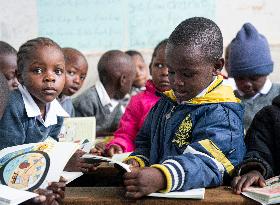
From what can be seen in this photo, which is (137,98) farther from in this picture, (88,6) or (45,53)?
(88,6)

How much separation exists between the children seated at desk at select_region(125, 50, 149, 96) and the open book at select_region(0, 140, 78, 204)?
2739mm

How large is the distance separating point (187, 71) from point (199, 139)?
0.24 meters

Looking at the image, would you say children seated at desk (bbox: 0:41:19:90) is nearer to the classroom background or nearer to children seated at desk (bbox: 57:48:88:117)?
children seated at desk (bbox: 57:48:88:117)

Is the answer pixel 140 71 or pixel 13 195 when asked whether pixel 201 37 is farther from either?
pixel 140 71

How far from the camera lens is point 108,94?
3520mm

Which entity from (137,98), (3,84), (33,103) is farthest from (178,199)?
(137,98)

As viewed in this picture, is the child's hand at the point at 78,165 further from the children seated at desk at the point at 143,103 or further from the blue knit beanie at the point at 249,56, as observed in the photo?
the blue knit beanie at the point at 249,56

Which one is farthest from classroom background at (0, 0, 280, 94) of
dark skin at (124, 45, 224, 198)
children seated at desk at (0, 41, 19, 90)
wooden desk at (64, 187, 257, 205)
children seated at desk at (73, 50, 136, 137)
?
wooden desk at (64, 187, 257, 205)

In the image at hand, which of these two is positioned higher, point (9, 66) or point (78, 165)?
point (9, 66)

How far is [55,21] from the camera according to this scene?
14.5 feet

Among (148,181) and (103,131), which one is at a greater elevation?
(148,181)

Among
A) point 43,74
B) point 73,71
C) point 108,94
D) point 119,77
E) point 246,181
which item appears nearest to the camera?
point 246,181

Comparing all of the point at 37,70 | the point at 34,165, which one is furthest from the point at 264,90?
the point at 34,165

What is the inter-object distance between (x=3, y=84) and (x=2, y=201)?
1.92 ft
